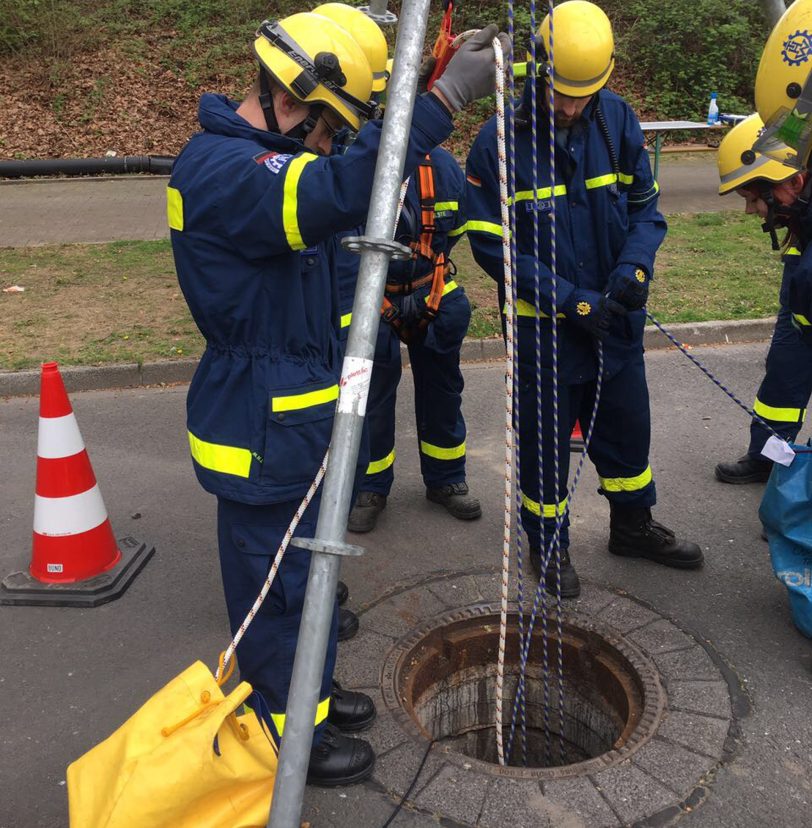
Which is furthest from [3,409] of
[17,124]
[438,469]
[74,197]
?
[17,124]

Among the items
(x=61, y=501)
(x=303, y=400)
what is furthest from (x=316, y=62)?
(x=61, y=501)

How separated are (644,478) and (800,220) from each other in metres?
1.20

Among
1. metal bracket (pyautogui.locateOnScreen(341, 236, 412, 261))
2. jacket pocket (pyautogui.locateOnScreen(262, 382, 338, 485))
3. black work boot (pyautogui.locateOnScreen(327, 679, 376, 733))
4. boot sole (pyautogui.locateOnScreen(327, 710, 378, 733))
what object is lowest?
boot sole (pyautogui.locateOnScreen(327, 710, 378, 733))

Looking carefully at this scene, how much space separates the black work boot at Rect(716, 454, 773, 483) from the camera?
4.87 m

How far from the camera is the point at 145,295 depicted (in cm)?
760

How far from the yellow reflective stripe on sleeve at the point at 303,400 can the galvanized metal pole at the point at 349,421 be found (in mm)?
544

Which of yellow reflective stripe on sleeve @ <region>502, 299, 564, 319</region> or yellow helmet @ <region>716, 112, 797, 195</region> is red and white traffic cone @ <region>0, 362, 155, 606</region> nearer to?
yellow reflective stripe on sleeve @ <region>502, 299, 564, 319</region>

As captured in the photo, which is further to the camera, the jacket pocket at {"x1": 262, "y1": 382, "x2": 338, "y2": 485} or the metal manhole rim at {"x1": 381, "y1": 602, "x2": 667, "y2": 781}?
the metal manhole rim at {"x1": 381, "y1": 602, "x2": 667, "y2": 781}

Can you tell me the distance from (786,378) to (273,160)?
3.31m

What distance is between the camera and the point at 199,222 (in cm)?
243

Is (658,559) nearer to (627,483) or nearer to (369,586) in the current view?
(627,483)

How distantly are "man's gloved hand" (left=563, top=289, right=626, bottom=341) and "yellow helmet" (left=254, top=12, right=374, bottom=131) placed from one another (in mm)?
1311

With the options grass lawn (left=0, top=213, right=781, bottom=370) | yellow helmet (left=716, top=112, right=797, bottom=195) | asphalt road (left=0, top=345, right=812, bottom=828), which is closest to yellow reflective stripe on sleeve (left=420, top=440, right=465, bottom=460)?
asphalt road (left=0, top=345, right=812, bottom=828)

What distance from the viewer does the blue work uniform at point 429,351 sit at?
4.25 meters
